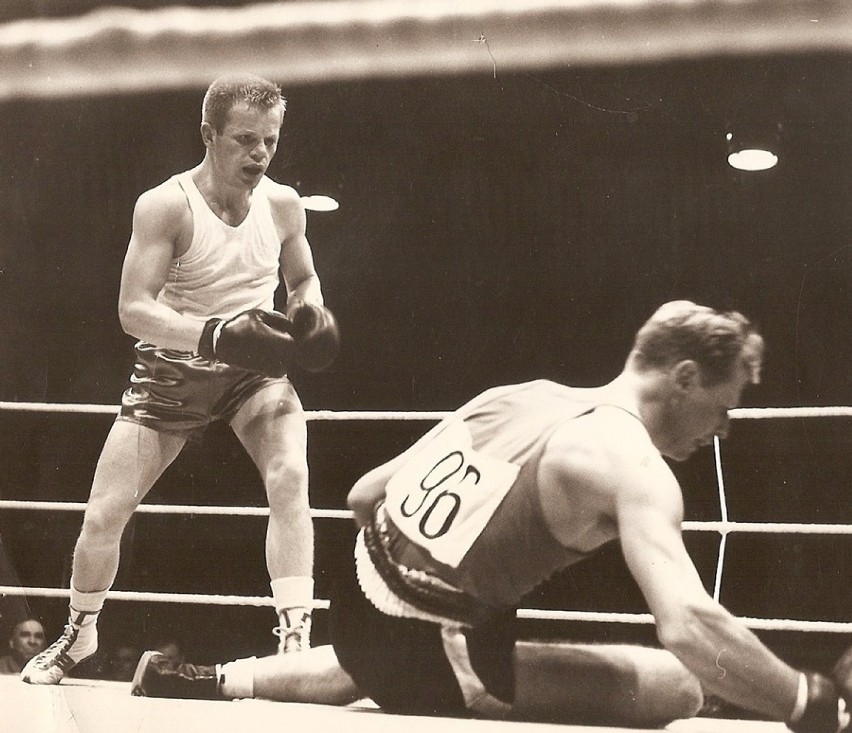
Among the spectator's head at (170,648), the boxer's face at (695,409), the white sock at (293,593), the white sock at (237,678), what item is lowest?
the white sock at (237,678)

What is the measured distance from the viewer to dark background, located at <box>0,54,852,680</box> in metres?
1.54

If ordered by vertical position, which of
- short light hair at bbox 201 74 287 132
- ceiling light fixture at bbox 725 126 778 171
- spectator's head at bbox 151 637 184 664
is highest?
short light hair at bbox 201 74 287 132

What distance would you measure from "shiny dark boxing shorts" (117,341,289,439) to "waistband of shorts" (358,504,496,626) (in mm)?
402

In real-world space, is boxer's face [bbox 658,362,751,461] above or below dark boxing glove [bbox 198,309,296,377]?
below

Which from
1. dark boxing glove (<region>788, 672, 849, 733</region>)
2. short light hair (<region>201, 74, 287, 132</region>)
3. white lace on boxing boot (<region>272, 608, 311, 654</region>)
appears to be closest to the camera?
dark boxing glove (<region>788, 672, 849, 733</region>)

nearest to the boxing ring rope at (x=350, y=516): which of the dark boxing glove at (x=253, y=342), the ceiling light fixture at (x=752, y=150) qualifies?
the dark boxing glove at (x=253, y=342)

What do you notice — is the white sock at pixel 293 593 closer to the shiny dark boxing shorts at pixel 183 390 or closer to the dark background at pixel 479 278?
the dark background at pixel 479 278

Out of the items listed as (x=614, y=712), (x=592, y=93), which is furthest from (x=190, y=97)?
(x=614, y=712)

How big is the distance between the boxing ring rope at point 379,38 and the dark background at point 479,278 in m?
0.04

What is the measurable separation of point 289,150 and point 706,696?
1.22 metres

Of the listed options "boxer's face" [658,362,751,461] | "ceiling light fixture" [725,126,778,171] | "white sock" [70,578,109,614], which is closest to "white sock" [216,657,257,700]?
"white sock" [70,578,109,614]

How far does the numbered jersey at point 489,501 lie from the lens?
4.92ft

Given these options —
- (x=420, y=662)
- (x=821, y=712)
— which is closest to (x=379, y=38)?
(x=420, y=662)

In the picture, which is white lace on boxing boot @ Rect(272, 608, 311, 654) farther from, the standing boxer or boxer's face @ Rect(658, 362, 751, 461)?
boxer's face @ Rect(658, 362, 751, 461)
